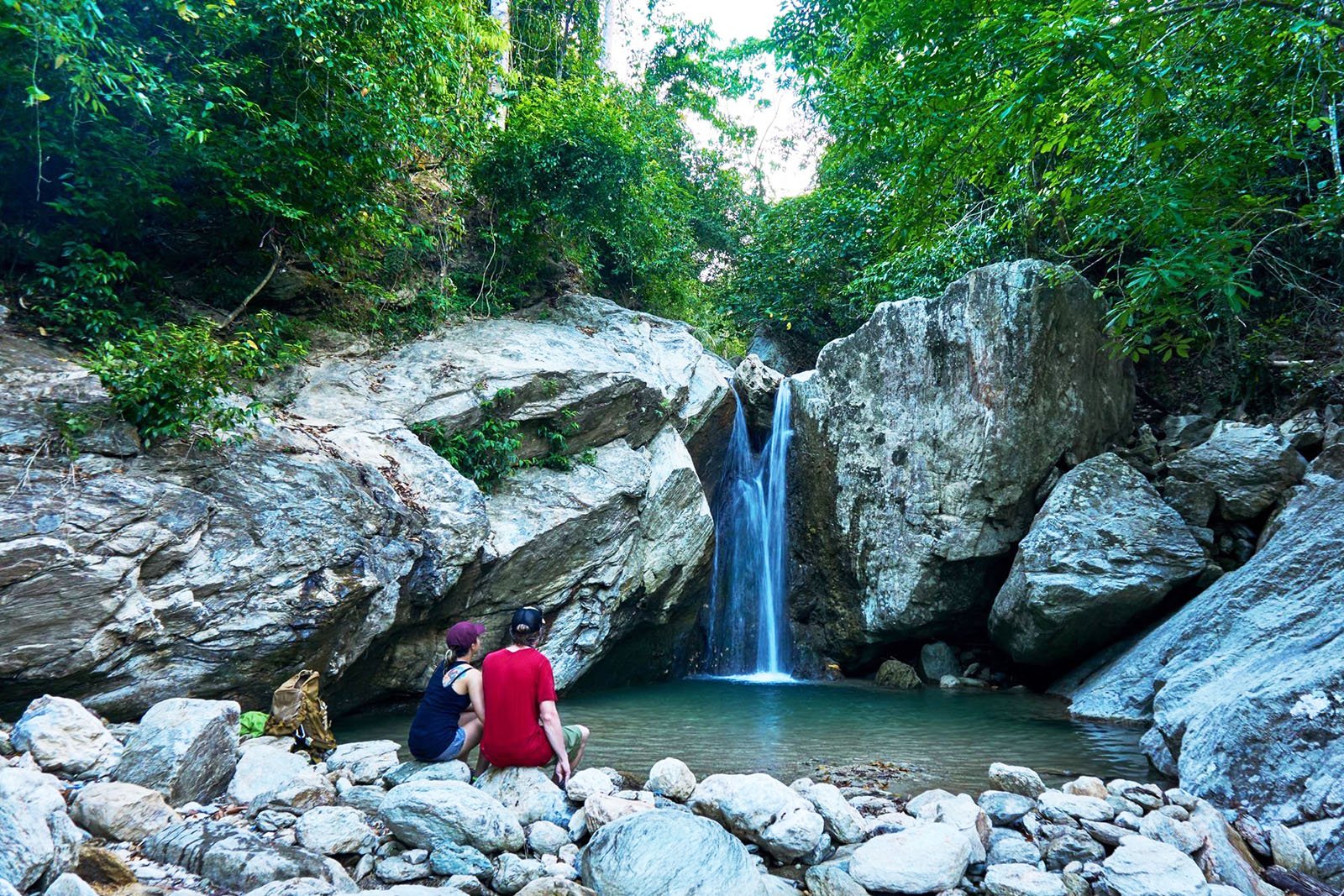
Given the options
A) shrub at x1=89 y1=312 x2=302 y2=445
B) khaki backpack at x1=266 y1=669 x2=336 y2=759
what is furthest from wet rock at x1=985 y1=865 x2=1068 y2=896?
shrub at x1=89 y1=312 x2=302 y2=445

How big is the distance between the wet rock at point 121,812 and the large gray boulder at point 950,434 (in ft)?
34.7

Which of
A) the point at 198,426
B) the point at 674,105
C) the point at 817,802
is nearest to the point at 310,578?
the point at 198,426

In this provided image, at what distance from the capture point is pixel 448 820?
12.7ft

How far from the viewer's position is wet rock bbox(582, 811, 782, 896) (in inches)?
136

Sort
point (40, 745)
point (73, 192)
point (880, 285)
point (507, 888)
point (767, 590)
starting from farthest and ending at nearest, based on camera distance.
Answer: point (880, 285), point (767, 590), point (73, 192), point (40, 745), point (507, 888)

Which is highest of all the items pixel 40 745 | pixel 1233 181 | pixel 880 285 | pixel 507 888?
pixel 880 285

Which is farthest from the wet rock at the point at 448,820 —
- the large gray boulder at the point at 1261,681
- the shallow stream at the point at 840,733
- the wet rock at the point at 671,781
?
the large gray boulder at the point at 1261,681

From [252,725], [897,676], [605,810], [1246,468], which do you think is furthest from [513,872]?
[1246,468]

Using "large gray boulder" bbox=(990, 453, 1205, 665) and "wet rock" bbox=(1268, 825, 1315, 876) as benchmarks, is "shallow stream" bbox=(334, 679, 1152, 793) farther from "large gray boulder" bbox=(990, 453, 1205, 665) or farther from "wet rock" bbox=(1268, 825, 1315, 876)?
"wet rock" bbox=(1268, 825, 1315, 876)

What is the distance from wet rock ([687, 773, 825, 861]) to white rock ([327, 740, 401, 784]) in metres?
2.21

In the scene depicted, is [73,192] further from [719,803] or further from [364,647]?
[719,803]

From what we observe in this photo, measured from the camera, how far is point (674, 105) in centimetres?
2127

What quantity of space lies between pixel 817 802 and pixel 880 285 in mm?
13377

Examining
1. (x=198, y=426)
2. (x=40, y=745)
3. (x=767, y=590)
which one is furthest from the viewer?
(x=767, y=590)
